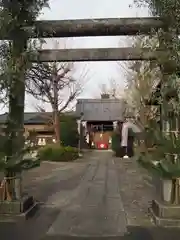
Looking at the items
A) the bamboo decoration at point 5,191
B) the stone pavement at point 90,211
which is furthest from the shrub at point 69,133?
the bamboo decoration at point 5,191

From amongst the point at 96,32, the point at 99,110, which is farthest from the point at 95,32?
the point at 99,110

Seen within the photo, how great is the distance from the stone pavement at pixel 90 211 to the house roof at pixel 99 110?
85.8 ft

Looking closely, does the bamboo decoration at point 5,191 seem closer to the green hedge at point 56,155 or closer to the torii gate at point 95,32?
the torii gate at point 95,32

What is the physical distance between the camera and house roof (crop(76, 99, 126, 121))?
38.2m

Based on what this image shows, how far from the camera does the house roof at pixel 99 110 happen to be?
1505 inches

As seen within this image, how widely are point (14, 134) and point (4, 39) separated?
1660 mm

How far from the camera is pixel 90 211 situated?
7289 mm

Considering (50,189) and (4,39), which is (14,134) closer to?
(4,39)

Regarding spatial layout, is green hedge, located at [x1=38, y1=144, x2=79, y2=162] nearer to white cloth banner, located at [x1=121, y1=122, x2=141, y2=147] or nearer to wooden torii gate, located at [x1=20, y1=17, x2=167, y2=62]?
white cloth banner, located at [x1=121, y1=122, x2=141, y2=147]

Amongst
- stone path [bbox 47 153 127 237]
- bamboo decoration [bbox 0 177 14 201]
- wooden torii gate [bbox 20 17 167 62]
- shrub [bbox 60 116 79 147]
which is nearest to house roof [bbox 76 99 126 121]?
shrub [bbox 60 116 79 147]

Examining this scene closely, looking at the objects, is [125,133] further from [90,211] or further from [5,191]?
[5,191]

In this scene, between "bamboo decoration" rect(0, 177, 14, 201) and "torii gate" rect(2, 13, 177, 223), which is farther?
"torii gate" rect(2, 13, 177, 223)

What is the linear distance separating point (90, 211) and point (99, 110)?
32428 millimetres

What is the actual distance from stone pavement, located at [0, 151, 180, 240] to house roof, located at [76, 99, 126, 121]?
2616cm
